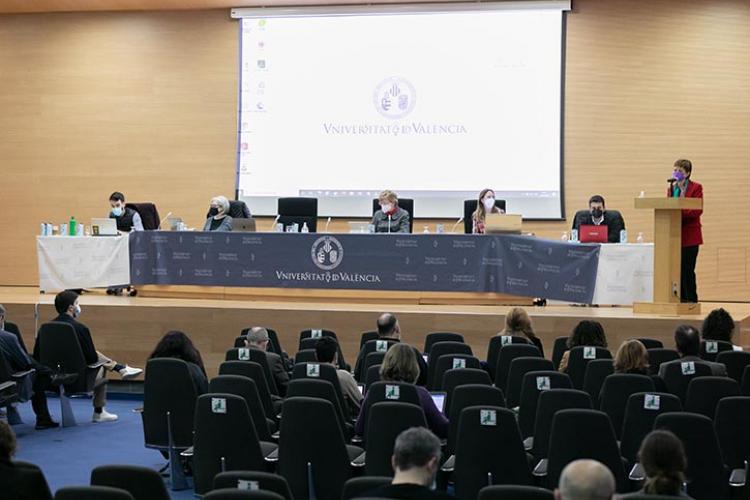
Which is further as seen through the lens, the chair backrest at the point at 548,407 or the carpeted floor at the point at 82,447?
the carpeted floor at the point at 82,447

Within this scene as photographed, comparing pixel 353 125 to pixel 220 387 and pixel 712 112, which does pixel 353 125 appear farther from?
pixel 220 387

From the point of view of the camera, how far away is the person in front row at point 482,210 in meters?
12.3

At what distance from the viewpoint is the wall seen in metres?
14.2

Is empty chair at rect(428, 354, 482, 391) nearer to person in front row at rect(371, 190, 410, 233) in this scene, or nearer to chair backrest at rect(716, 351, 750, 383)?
chair backrest at rect(716, 351, 750, 383)

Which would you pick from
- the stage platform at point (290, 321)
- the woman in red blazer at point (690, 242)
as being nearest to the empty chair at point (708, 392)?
the stage platform at point (290, 321)

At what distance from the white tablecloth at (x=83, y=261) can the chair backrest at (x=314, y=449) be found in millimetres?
7097

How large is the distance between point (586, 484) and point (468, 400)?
2.54 meters

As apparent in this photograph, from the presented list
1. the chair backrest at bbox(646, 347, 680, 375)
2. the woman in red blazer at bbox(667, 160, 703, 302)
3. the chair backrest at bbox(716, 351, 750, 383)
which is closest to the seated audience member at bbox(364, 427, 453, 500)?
the chair backrest at bbox(716, 351, 750, 383)

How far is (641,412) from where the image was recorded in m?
5.71

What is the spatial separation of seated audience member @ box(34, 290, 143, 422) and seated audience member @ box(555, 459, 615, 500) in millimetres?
6467

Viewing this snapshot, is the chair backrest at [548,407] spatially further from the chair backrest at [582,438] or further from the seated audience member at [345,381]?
the seated audience member at [345,381]

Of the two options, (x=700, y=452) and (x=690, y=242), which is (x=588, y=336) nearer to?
(x=700, y=452)

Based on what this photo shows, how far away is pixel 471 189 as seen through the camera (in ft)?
48.6

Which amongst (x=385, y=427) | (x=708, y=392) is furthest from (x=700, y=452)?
(x=385, y=427)
